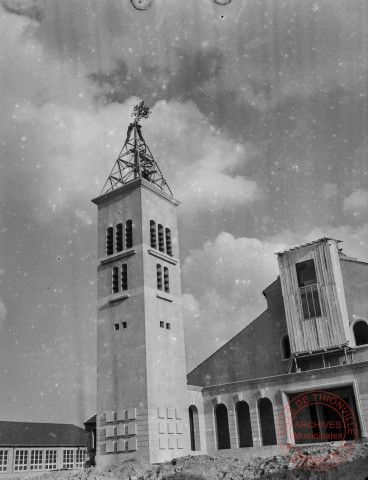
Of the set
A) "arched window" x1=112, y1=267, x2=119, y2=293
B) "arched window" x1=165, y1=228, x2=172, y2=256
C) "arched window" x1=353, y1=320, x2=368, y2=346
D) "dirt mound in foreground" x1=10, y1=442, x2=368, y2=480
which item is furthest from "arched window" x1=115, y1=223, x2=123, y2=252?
"arched window" x1=353, y1=320, x2=368, y2=346

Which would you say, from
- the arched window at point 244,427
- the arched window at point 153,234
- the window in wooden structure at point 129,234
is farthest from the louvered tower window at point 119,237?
the arched window at point 244,427

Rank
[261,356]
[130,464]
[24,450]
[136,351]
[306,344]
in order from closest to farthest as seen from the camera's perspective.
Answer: [130,464] → [136,351] → [306,344] → [261,356] → [24,450]

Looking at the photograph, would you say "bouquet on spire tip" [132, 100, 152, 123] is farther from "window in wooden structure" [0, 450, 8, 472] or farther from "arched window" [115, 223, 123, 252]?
"window in wooden structure" [0, 450, 8, 472]

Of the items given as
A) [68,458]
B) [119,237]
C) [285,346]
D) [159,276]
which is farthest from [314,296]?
[68,458]

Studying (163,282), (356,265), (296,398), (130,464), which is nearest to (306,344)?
(296,398)

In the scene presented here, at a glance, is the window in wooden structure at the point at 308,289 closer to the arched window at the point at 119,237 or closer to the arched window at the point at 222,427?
the arched window at the point at 222,427

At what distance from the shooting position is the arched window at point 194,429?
3981cm

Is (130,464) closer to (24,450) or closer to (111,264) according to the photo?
(111,264)

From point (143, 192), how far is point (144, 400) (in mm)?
16262

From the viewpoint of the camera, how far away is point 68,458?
194 feet

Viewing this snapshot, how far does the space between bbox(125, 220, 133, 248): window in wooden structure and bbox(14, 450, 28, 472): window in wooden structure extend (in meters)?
27.4

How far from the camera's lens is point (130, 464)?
34.1 m

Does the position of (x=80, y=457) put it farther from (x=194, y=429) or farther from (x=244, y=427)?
(x=244, y=427)

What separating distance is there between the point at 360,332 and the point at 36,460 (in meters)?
36.3
